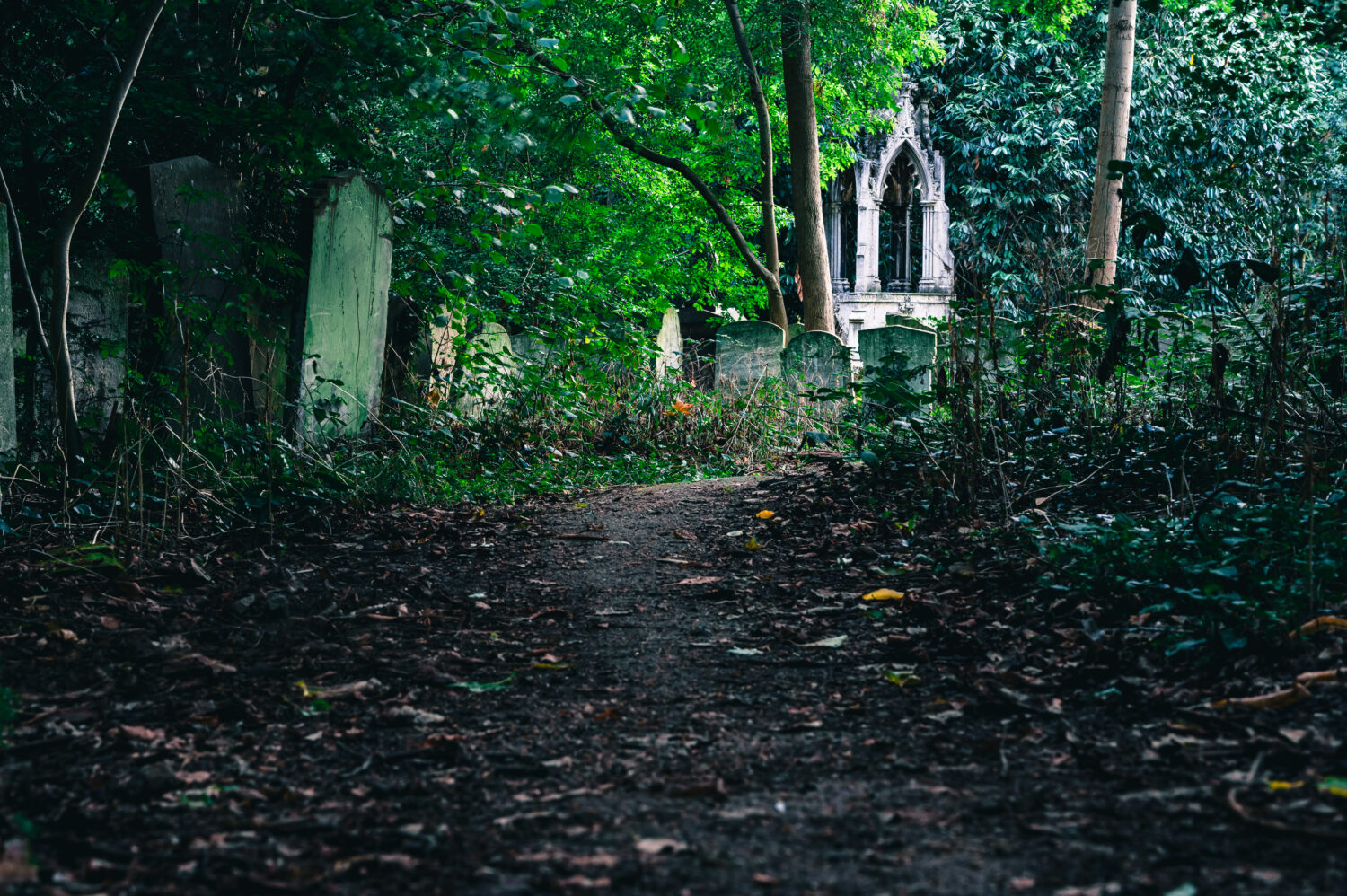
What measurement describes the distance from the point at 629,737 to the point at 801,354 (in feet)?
27.0

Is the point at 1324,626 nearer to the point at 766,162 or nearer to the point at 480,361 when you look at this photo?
the point at 480,361

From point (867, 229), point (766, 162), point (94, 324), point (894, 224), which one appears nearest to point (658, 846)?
point (94, 324)

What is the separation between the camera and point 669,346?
12008 millimetres

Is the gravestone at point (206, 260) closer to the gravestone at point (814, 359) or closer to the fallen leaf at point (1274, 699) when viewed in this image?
the fallen leaf at point (1274, 699)

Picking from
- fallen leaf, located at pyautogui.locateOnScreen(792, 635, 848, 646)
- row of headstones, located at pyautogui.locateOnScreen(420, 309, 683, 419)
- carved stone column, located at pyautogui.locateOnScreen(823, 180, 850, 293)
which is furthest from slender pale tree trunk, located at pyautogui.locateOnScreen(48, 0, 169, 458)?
carved stone column, located at pyautogui.locateOnScreen(823, 180, 850, 293)

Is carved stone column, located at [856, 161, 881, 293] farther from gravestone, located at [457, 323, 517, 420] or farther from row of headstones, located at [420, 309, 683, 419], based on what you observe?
gravestone, located at [457, 323, 517, 420]

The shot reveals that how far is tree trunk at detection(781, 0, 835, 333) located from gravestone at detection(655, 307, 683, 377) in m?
1.88

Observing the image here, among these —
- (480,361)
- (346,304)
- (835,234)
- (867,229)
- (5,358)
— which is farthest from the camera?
(835,234)

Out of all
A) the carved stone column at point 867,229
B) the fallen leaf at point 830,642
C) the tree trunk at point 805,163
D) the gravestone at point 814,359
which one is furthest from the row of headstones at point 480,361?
the carved stone column at point 867,229

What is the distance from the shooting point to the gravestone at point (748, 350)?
11.0 metres

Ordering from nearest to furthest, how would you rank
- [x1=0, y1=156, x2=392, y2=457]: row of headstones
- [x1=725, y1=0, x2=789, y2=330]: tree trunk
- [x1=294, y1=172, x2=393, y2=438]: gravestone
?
[x1=0, y1=156, x2=392, y2=457]: row of headstones → [x1=294, y1=172, x2=393, y2=438]: gravestone → [x1=725, y1=0, x2=789, y2=330]: tree trunk

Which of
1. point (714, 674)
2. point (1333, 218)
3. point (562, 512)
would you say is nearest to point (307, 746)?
point (714, 674)

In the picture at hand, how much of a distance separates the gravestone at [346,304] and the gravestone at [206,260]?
31 centimetres

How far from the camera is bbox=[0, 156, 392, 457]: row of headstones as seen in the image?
19.9 feet
